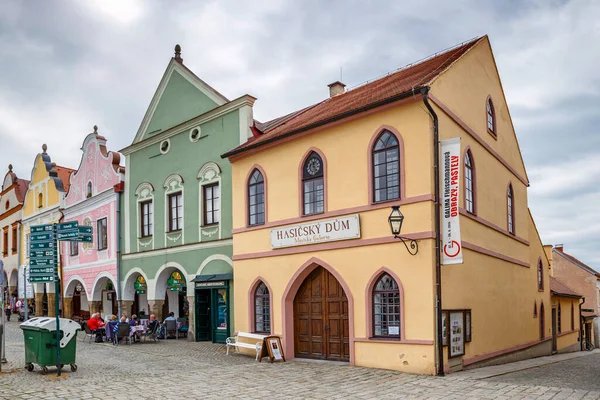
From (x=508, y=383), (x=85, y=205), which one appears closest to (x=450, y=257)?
(x=508, y=383)

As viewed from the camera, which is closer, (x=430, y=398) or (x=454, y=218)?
(x=430, y=398)

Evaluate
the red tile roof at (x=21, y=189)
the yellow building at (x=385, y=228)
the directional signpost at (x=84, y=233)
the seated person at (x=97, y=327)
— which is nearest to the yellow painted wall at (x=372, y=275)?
the yellow building at (x=385, y=228)

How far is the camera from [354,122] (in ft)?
48.5

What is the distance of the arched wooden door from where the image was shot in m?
15.0

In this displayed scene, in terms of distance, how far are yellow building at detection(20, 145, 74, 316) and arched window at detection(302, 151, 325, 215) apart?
62.5ft

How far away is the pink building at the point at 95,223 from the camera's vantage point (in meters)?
25.5

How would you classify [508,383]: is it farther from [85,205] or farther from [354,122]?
[85,205]

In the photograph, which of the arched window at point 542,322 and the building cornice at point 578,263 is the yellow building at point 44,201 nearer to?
the arched window at point 542,322

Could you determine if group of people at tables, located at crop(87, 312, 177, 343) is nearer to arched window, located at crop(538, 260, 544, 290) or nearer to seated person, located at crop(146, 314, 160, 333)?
seated person, located at crop(146, 314, 160, 333)

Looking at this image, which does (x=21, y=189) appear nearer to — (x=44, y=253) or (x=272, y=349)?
(x=44, y=253)

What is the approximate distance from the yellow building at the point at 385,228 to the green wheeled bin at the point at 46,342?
546cm

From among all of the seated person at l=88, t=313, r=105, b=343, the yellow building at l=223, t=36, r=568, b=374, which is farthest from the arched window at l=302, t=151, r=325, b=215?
the seated person at l=88, t=313, r=105, b=343

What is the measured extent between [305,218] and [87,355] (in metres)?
7.34

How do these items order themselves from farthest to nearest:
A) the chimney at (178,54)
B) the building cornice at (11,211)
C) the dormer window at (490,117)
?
the building cornice at (11,211)
the chimney at (178,54)
the dormer window at (490,117)
